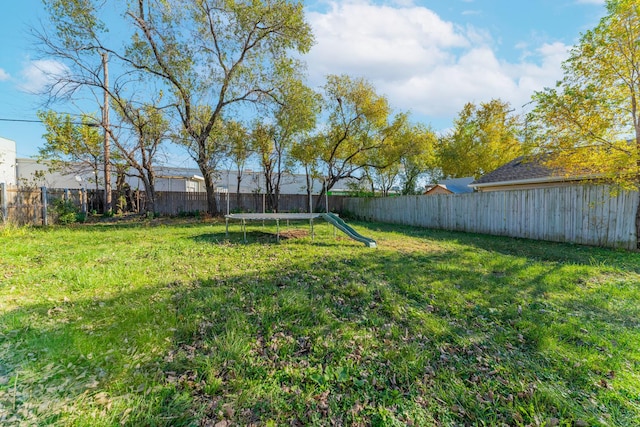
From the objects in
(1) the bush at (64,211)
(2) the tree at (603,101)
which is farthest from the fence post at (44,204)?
(2) the tree at (603,101)

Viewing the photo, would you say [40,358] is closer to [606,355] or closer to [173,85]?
[606,355]

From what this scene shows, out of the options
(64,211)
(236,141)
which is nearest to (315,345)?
(64,211)

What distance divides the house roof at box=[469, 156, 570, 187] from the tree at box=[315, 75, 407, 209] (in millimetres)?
4921

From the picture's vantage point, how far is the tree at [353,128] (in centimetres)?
1446

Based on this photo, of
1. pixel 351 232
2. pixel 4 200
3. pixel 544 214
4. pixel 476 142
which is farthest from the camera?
pixel 476 142

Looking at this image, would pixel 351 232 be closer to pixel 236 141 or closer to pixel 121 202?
pixel 236 141

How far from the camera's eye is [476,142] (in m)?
21.2

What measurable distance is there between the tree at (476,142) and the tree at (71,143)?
22783 millimetres

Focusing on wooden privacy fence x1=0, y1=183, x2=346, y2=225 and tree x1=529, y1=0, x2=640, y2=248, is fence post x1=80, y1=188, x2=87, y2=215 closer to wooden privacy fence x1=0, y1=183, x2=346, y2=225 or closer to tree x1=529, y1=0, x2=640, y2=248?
wooden privacy fence x1=0, y1=183, x2=346, y2=225

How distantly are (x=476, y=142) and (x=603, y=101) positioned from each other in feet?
54.1

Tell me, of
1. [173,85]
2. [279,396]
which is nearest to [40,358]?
[279,396]

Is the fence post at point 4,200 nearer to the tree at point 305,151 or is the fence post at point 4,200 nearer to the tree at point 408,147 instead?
the tree at point 305,151

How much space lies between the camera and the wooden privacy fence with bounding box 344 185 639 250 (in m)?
6.57

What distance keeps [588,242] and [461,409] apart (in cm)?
801
